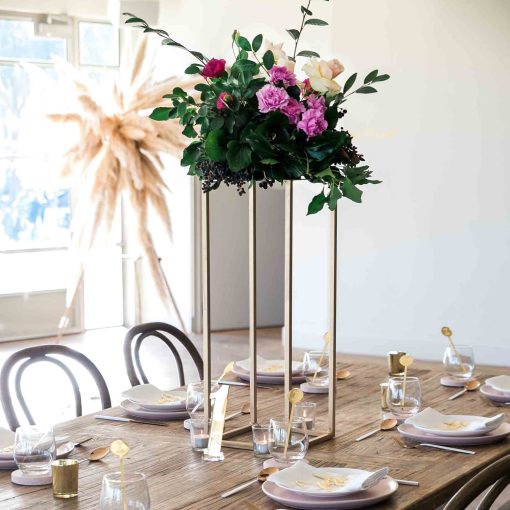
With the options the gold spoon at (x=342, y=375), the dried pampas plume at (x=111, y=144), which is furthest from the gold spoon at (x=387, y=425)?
the dried pampas plume at (x=111, y=144)

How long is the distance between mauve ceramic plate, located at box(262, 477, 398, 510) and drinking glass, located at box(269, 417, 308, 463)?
18cm

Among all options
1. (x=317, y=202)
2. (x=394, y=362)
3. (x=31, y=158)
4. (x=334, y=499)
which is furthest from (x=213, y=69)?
(x=31, y=158)

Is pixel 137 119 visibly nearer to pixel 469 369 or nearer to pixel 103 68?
pixel 103 68

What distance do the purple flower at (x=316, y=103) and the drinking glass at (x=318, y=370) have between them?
111 centimetres

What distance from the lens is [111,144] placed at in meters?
8.11

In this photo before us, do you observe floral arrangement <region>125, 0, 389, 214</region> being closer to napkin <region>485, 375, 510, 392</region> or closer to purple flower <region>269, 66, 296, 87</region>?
purple flower <region>269, 66, 296, 87</region>

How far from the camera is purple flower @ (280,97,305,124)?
8.14 feet

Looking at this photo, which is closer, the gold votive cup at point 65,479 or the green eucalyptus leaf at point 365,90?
the gold votive cup at point 65,479

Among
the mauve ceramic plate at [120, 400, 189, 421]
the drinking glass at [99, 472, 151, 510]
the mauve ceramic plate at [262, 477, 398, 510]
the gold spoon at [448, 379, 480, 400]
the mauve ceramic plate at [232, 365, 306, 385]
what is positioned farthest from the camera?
the mauve ceramic plate at [232, 365, 306, 385]

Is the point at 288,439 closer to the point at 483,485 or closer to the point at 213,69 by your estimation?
the point at 483,485

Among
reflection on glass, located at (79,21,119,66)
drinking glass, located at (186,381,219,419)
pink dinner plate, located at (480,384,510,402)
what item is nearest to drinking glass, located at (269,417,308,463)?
drinking glass, located at (186,381,219,419)

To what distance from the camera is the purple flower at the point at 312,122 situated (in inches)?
97.6

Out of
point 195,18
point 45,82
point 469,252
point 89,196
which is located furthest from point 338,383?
point 195,18

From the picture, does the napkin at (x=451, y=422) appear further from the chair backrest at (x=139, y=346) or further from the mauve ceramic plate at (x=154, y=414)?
the chair backrest at (x=139, y=346)
